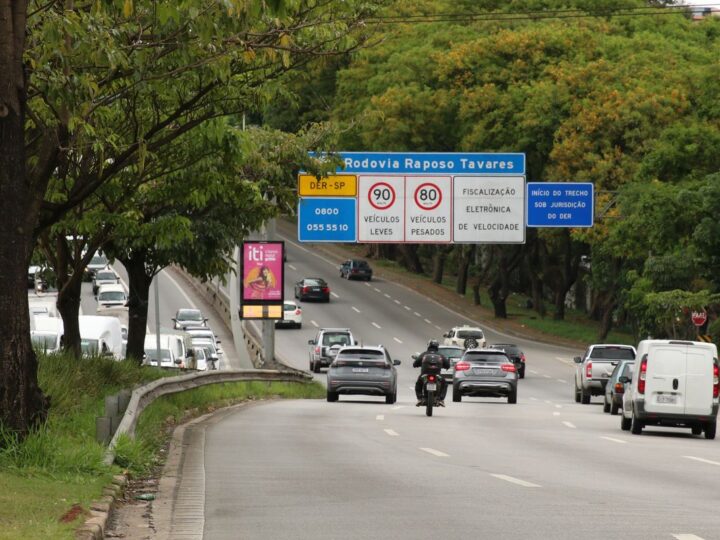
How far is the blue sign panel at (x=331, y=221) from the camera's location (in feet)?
149

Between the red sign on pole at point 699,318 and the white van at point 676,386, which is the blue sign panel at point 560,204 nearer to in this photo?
the red sign on pole at point 699,318

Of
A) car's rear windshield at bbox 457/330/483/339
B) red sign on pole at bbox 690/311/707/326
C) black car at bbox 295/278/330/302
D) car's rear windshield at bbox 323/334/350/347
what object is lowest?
car's rear windshield at bbox 323/334/350/347

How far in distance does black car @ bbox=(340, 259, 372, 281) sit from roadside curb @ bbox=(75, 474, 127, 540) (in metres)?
79.9

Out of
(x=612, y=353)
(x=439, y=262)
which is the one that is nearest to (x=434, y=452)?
(x=612, y=353)

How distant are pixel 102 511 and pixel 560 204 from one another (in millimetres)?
36386

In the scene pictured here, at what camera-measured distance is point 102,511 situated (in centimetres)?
1135

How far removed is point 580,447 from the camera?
21.5 meters

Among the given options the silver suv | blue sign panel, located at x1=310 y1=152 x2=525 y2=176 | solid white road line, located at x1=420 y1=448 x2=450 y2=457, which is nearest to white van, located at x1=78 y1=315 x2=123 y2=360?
blue sign panel, located at x1=310 y1=152 x2=525 y2=176

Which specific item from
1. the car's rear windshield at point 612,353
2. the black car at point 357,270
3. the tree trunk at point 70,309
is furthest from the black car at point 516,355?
the black car at point 357,270

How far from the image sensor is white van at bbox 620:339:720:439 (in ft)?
87.4

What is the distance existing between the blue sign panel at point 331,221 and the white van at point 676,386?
19.3 m

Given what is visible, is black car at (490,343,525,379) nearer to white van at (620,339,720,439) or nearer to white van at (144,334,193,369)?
white van at (144,334,193,369)

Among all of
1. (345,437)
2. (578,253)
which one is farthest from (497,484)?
(578,253)

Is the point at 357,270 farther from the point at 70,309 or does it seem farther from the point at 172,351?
the point at 70,309
